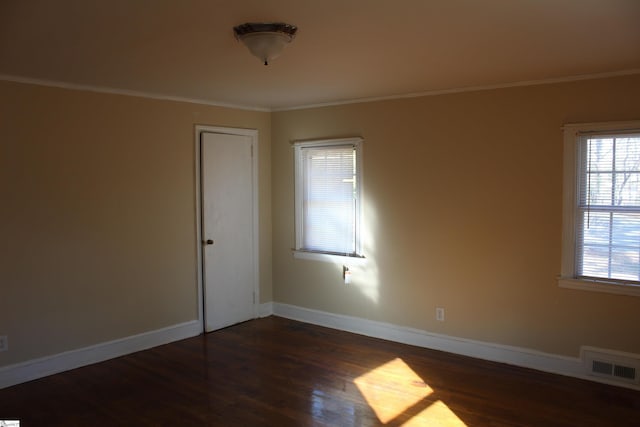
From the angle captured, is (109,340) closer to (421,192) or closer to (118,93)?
(118,93)

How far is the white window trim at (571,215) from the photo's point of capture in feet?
12.5

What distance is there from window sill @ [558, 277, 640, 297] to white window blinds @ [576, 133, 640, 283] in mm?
59

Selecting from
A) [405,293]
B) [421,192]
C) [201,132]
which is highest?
[201,132]

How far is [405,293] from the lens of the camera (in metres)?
4.84

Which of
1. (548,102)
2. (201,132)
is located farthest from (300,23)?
(201,132)

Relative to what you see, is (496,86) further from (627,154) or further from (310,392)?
(310,392)

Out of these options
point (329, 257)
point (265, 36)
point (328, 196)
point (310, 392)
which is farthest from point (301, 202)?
point (265, 36)

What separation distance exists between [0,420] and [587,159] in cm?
449

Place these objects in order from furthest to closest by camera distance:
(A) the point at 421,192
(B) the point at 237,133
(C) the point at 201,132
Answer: (B) the point at 237,133, (C) the point at 201,132, (A) the point at 421,192

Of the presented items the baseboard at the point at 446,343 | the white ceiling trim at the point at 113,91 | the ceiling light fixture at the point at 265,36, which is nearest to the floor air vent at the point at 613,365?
the baseboard at the point at 446,343

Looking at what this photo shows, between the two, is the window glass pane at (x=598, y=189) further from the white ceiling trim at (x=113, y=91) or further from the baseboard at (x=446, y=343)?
the white ceiling trim at (x=113, y=91)

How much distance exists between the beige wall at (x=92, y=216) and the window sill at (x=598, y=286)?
342 centimetres

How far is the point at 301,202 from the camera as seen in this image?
5.59 meters

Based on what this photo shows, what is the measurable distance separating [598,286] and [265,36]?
10.1 ft
